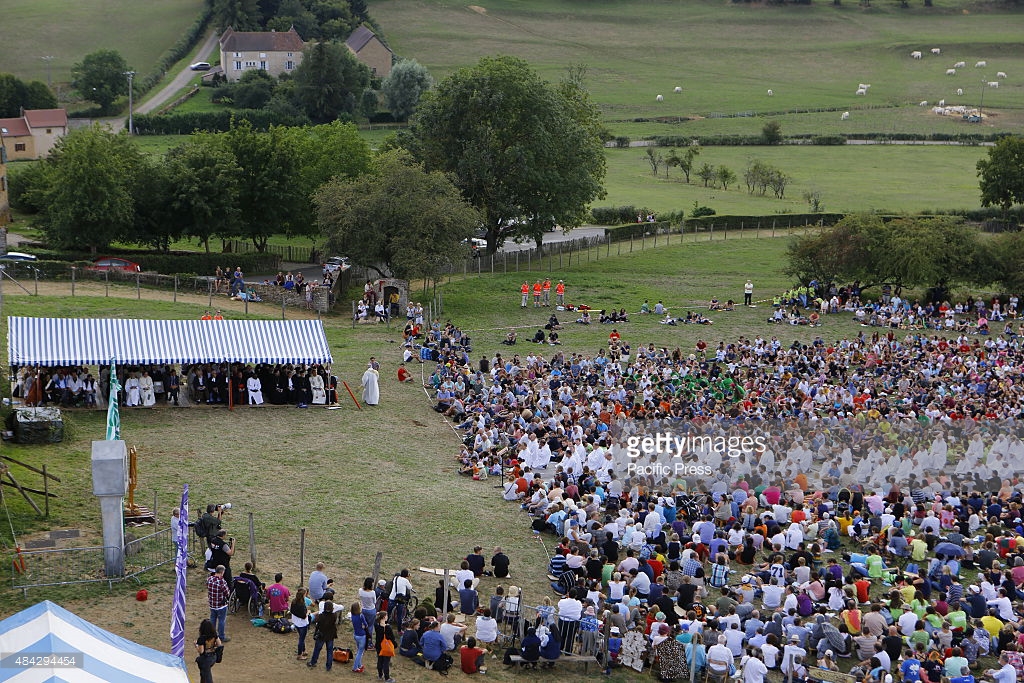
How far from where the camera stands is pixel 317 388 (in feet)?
111

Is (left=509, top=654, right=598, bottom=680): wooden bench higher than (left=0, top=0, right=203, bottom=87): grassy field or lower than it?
lower

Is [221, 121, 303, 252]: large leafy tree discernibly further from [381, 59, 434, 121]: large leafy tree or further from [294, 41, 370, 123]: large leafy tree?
[381, 59, 434, 121]: large leafy tree

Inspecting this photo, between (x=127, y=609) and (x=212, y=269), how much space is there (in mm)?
38868

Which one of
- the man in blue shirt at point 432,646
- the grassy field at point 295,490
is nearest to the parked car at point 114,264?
the grassy field at point 295,490

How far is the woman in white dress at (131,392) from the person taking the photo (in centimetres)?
3170

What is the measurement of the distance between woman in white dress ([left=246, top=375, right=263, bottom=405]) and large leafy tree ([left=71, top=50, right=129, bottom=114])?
94013 millimetres

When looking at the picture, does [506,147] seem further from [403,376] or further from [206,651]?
[206,651]

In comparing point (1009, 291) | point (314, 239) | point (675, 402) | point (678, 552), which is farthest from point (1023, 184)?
point (678, 552)

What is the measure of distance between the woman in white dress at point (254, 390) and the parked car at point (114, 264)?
18.6 metres

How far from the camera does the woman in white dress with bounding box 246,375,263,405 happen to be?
109ft

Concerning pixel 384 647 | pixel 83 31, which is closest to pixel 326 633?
pixel 384 647

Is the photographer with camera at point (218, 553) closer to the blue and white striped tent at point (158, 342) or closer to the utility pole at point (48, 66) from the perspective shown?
the blue and white striped tent at point (158, 342)

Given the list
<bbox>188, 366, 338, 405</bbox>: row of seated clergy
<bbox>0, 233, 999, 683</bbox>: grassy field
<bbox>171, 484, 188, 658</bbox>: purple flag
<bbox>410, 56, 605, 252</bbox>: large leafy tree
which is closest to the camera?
<bbox>171, 484, 188, 658</bbox>: purple flag

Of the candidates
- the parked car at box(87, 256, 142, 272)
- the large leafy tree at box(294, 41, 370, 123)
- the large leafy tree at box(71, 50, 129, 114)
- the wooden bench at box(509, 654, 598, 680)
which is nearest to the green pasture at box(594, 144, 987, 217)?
the large leafy tree at box(294, 41, 370, 123)
